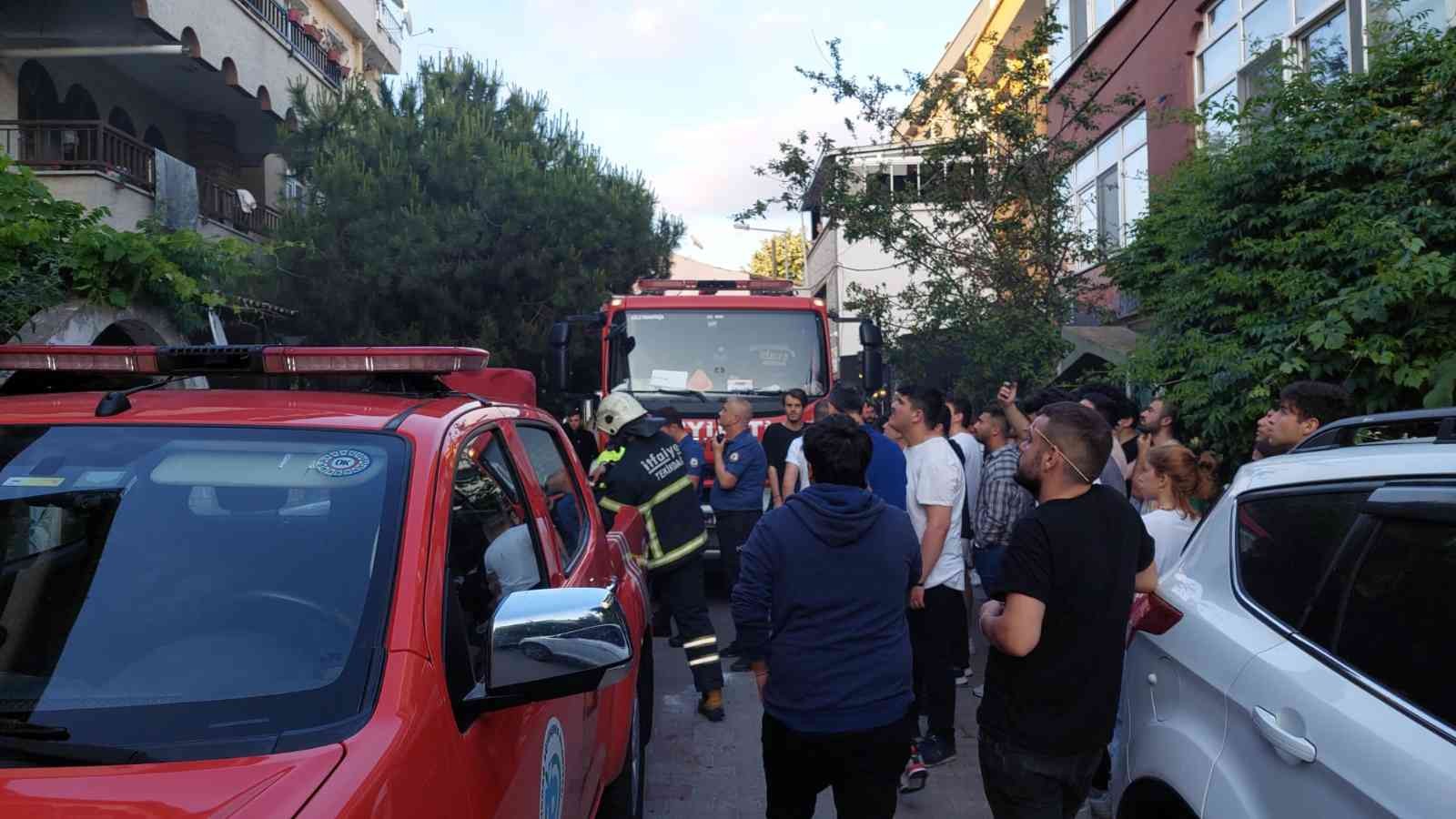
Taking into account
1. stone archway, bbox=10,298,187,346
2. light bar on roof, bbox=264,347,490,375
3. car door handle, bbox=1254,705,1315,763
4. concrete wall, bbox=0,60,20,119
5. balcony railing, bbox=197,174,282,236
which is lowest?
car door handle, bbox=1254,705,1315,763

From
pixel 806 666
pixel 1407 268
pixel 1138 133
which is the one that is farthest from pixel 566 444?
pixel 1138 133

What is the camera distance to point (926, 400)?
19.7 ft

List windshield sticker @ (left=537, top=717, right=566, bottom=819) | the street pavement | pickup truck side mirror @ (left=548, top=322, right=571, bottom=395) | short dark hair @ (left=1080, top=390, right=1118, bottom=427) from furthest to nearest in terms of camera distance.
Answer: pickup truck side mirror @ (left=548, top=322, right=571, bottom=395) < short dark hair @ (left=1080, top=390, right=1118, bottom=427) < the street pavement < windshield sticker @ (left=537, top=717, right=566, bottom=819)

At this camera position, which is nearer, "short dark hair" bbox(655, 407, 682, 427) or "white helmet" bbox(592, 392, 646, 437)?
"white helmet" bbox(592, 392, 646, 437)

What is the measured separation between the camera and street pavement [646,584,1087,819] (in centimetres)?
538

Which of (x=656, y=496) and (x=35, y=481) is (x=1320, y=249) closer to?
(x=656, y=496)

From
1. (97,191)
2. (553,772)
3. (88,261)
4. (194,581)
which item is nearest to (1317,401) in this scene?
(553,772)

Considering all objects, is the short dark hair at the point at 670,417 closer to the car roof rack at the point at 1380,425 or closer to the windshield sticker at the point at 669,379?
the windshield sticker at the point at 669,379

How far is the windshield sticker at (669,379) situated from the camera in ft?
→ 38.7

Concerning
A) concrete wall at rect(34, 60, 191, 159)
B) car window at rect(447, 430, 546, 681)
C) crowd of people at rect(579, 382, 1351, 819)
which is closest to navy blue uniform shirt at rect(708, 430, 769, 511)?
crowd of people at rect(579, 382, 1351, 819)

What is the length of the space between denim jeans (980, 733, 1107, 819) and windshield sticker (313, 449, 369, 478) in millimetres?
1900

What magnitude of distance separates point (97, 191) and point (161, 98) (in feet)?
15.6

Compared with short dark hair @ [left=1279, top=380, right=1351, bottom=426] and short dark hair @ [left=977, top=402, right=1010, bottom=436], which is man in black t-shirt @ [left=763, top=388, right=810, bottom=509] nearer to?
short dark hair @ [left=977, top=402, right=1010, bottom=436]

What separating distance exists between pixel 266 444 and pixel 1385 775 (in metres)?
2.35
